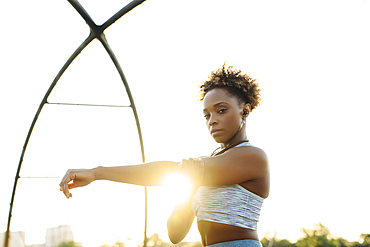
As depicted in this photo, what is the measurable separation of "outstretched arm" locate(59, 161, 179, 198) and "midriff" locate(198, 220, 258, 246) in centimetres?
47

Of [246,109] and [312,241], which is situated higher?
[246,109]

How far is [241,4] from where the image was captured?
9.15 m

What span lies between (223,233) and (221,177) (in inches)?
14.1

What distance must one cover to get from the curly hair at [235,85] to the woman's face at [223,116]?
9cm

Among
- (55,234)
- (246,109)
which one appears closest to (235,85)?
(246,109)

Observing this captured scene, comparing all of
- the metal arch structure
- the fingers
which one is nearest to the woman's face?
the fingers

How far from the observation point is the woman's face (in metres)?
2.58

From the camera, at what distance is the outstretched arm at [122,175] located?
2.04 meters

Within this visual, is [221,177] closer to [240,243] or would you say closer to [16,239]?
[240,243]

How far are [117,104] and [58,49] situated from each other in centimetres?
252

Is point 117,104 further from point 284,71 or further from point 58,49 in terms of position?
point 284,71

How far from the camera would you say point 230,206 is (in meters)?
2.29

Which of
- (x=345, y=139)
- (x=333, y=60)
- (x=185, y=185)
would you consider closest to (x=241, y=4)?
(x=333, y=60)

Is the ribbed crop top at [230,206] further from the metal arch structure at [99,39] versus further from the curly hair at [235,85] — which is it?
the metal arch structure at [99,39]
